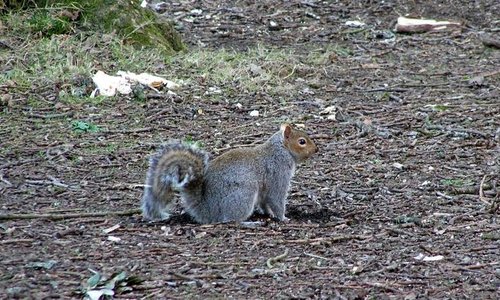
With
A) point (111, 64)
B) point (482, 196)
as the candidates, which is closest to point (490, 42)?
point (111, 64)

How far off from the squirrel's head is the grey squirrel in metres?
0.08

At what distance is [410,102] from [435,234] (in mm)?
3204

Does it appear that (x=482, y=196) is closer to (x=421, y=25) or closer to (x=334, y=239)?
(x=334, y=239)

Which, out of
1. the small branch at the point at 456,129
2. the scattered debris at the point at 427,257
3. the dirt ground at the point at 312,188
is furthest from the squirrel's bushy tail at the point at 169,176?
the small branch at the point at 456,129

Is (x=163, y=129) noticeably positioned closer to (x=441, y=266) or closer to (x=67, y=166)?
(x=67, y=166)

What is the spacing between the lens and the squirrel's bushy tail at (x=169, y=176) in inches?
202

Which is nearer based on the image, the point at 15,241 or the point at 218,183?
the point at 15,241

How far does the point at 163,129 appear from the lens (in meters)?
7.23

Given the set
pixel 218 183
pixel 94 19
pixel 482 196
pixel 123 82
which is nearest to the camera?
pixel 218 183

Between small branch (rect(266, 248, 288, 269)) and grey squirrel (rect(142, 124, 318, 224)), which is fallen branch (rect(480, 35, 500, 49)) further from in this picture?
small branch (rect(266, 248, 288, 269))

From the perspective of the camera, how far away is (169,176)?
202 inches

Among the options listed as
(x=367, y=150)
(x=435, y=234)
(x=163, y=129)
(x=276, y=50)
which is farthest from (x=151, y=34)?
(x=435, y=234)

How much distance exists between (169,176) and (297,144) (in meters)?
1.07

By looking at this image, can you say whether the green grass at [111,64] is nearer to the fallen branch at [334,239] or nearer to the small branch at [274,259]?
the fallen branch at [334,239]
